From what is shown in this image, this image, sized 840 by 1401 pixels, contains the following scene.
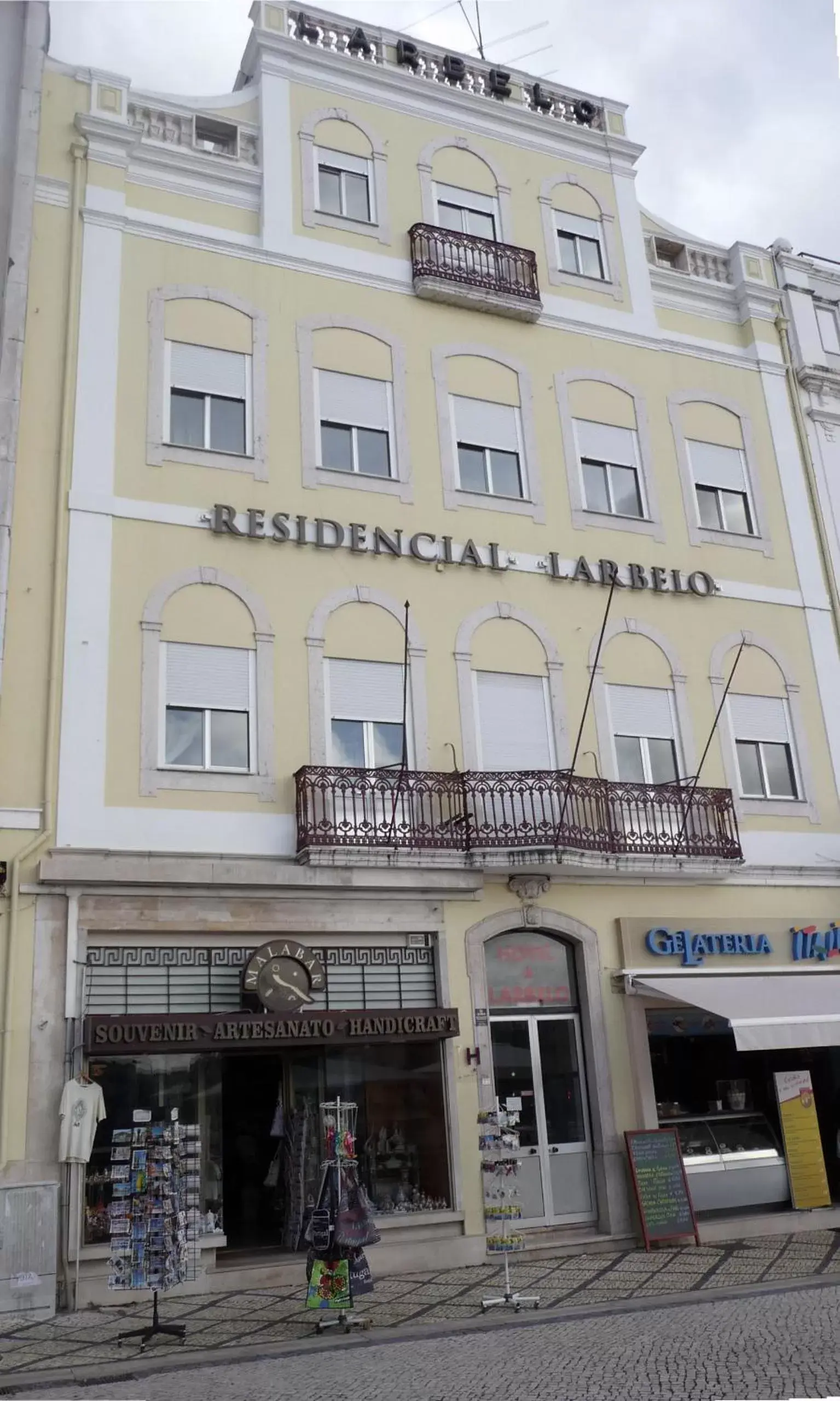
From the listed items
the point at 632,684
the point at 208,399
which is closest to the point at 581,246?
the point at 208,399

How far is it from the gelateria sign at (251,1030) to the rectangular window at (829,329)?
1340 cm

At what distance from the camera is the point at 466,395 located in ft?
55.9

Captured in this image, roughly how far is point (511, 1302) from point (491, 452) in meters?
10.7

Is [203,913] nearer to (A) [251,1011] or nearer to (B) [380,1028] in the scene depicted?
(A) [251,1011]

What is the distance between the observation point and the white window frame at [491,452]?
16547 millimetres

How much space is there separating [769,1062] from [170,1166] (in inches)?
346

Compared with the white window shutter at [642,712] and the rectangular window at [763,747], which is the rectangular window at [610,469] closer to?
the white window shutter at [642,712]

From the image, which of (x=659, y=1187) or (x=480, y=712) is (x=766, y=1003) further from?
(x=480, y=712)

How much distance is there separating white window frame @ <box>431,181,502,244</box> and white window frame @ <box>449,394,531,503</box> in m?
2.66

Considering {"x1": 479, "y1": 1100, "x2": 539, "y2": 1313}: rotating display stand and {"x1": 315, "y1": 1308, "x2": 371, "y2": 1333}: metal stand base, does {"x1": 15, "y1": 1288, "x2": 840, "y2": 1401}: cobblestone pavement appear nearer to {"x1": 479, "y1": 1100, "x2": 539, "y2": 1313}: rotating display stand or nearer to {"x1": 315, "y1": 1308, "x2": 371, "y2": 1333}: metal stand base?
{"x1": 315, "y1": 1308, "x2": 371, "y2": 1333}: metal stand base

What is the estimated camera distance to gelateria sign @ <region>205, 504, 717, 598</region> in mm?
14891

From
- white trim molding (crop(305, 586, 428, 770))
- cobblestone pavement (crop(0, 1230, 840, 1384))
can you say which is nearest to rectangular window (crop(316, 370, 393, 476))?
white trim molding (crop(305, 586, 428, 770))

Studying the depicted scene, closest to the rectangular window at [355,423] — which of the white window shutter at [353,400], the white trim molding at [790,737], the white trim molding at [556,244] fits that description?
the white window shutter at [353,400]

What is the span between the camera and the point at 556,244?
18781 mm
